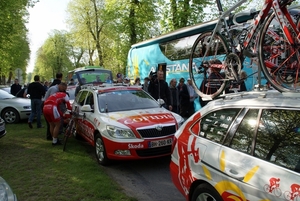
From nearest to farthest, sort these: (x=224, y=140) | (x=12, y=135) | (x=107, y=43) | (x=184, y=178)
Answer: (x=224, y=140) < (x=184, y=178) < (x=12, y=135) < (x=107, y=43)

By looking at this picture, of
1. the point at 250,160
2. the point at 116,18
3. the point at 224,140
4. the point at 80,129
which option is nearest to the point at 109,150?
the point at 80,129

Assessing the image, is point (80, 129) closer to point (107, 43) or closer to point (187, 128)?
point (187, 128)

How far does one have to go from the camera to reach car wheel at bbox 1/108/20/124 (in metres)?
12.3

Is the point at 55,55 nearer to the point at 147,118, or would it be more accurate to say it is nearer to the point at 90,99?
the point at 90,99

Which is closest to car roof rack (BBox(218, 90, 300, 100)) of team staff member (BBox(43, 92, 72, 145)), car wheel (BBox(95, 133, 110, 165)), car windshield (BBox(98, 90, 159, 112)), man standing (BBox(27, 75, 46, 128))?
car wheel (BBox(95, 133, 110, 165))

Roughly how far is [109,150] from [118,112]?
1093 millimetres

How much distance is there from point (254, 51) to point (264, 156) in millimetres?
1541

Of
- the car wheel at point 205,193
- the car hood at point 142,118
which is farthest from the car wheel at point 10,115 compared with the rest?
the car wheel at point 205,193

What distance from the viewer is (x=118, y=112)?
6.59m

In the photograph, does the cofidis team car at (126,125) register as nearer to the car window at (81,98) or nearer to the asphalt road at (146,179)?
the asphalt road at (146,179)

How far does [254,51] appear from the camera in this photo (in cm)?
348

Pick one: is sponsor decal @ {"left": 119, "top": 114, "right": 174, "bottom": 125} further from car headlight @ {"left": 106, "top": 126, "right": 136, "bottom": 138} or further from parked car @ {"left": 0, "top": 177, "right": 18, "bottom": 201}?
parked car @ {"left": 0, "top": 177, "right": 18, "bottom": 201}

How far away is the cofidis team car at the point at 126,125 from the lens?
567 centimetres

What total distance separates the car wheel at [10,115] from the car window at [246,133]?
38.4 ft
